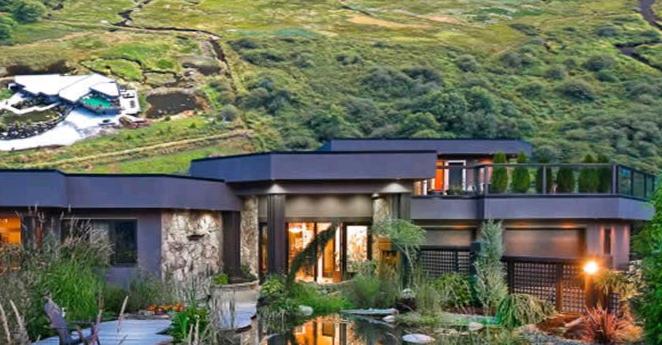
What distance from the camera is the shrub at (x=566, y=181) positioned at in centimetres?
1959

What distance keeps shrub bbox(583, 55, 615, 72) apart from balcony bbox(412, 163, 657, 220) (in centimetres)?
3304

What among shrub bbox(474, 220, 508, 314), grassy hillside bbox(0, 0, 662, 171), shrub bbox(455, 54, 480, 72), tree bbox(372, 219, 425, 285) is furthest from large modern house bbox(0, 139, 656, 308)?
shrub bbox(455, 54, 480, 72)

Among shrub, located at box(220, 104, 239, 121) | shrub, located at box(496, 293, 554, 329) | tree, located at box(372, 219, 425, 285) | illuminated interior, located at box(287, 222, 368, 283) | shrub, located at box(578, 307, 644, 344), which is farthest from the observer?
shrub, located at box(220, 104, 239, 121)

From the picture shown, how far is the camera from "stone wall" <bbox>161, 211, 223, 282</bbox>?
1741 centimetres

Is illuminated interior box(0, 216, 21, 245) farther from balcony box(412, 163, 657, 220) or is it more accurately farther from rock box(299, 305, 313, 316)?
balcony box(412, 163, 657, 220)

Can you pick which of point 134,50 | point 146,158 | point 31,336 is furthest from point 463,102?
point 31,336

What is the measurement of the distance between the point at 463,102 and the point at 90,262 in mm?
32149

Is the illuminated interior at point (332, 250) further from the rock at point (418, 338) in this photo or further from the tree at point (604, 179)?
the rock at point (418, 338)

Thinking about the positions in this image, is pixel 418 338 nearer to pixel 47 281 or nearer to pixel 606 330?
pixel 606 330

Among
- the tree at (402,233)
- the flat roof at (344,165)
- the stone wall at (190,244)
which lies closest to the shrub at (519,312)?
the tree at (402,233)

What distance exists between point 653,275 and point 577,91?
4059 centimetres

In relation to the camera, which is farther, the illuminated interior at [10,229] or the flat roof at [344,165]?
the flat roof at [344,165]

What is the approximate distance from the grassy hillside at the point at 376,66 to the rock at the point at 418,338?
27.6 m

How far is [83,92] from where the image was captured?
44.8 m
